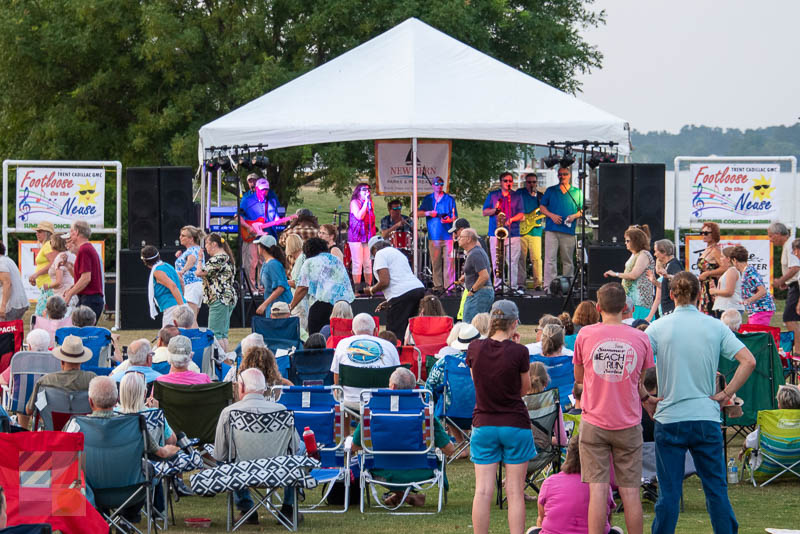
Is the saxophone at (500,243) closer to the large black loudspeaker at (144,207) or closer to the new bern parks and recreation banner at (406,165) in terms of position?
the new bern parks and recreation banner at (406,165)

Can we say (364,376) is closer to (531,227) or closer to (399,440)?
(399,440)

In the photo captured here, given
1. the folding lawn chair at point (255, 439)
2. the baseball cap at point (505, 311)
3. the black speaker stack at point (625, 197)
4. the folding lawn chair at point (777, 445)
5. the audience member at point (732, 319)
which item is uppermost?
the black speaker stack at point (625, 197)

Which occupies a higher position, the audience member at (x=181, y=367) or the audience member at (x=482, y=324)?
the audience member at (x=482, y=324)

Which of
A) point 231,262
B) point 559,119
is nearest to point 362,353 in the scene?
point 231,262

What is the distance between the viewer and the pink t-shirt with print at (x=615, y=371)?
16.9 ft

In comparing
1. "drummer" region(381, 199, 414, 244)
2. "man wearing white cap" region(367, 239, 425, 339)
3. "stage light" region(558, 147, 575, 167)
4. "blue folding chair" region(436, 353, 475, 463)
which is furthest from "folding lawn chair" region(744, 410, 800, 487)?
"drummer" region(381, 199, 414, 244)

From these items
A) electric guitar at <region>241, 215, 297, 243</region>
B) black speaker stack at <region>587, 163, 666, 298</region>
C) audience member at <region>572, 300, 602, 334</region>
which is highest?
black speaker stack at <region>587, 163, 666, 298</region>

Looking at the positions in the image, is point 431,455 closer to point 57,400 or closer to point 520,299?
point 57,400

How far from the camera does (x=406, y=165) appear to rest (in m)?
16.9

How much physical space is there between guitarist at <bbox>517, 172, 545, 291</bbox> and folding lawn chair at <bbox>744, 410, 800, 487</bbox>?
792 centimetres

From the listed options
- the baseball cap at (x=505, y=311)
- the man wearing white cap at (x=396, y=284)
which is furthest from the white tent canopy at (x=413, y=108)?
the baseball cap at (x=505, y=311)

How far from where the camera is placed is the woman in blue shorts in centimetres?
542

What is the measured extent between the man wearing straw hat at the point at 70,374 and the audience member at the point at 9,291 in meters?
4.14

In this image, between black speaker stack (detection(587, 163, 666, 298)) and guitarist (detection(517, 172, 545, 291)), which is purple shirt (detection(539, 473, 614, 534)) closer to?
black speaker stack (detection(587, 163, 666, 298))
